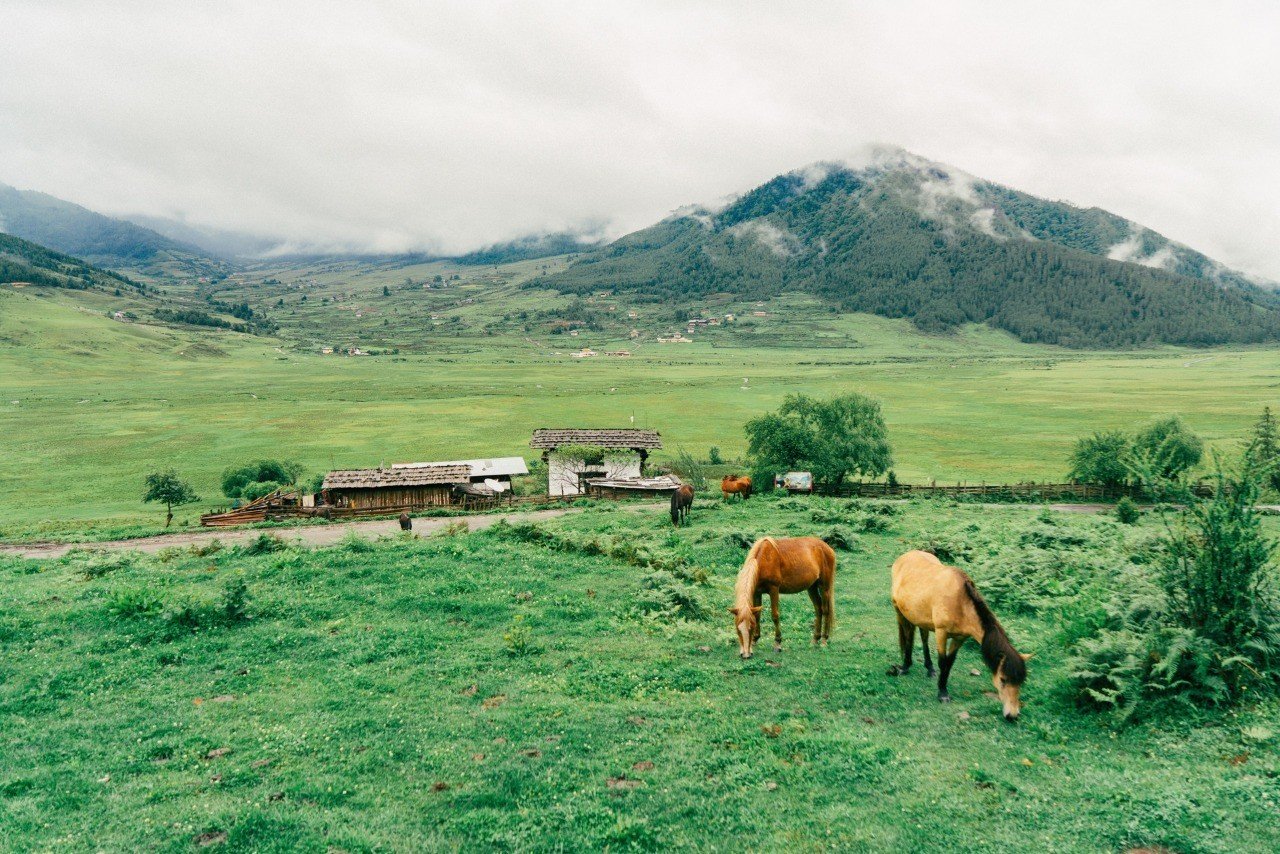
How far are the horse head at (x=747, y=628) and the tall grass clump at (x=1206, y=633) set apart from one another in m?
5.93

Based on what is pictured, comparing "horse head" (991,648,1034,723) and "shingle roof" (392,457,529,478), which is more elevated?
"horse head" (991,648,1034,723)

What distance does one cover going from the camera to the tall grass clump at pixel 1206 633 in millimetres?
10438

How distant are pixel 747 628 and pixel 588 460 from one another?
152ft

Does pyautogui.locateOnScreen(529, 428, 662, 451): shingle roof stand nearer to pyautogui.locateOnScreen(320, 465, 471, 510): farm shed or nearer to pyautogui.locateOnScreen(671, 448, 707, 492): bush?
pyautogui.locateOnScreen(671, 448, 707, 492): bush

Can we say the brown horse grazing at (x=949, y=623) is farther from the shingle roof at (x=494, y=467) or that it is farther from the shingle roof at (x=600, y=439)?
the shingle roof at (x=494, y=467)

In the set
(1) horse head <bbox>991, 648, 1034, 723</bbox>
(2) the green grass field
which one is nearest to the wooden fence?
(2) the green grass field

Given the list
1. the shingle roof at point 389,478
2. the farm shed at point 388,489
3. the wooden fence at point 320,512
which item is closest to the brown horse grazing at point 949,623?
the wooden fence at point 320,512

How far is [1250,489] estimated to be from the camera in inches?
429

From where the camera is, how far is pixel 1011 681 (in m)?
10.9

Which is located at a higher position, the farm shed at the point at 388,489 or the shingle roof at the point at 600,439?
the shingle roof at the point at 600,439

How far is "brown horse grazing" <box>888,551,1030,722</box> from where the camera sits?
36.1ft

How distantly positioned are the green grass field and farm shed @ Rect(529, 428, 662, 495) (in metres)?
39.8

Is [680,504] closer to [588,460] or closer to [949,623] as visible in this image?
[949,623]

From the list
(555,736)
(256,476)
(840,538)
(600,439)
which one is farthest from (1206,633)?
Result: (256,476)
